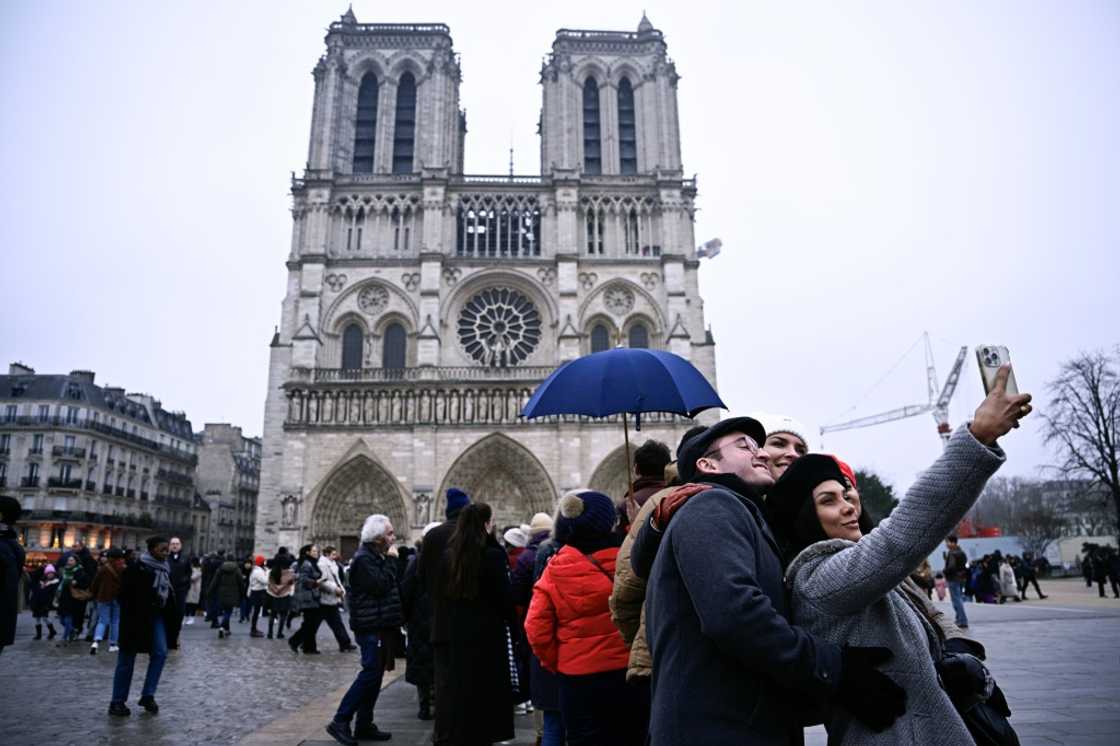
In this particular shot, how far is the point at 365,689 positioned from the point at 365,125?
97.7 ft

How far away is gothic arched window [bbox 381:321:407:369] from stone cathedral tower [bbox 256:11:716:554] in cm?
8

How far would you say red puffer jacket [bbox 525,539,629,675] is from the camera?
10.4 ft

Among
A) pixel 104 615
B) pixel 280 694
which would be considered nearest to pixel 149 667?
pixel 280 694

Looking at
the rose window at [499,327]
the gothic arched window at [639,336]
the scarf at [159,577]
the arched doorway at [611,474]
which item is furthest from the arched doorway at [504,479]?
the scarf at [159,577]

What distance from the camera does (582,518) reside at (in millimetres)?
3326

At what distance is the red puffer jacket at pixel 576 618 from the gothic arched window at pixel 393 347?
25294 millimetres

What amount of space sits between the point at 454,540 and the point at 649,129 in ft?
96.0

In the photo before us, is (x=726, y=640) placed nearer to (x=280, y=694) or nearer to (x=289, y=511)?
(x=280, y=694)

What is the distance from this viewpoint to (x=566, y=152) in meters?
29.9

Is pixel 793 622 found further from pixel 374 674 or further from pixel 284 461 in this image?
pixel 284 461

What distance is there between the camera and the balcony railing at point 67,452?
33656mm

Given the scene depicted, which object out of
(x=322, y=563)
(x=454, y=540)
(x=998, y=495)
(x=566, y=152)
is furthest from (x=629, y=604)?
(x=998, y=495)

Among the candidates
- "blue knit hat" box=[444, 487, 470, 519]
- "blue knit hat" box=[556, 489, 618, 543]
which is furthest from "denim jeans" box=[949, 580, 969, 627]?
"blue knit hat" box=[556, 489, 618, 543]

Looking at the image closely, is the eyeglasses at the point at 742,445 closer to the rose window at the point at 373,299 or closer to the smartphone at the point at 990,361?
the smartphone at the point at 990,361
